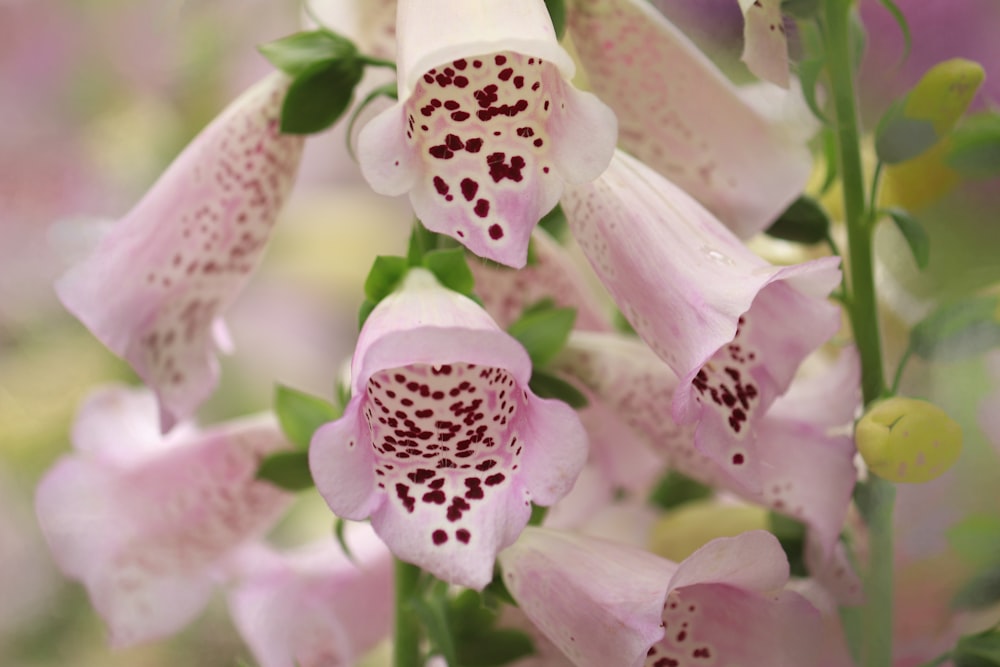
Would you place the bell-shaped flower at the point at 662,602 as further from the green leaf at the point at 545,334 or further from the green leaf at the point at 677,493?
the green leaf at the point at 677,493

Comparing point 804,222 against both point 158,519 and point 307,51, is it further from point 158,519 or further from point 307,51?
point 158,519

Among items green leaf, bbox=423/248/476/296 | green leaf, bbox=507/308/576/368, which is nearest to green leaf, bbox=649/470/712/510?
green leaf, bbox=507/308/576/368

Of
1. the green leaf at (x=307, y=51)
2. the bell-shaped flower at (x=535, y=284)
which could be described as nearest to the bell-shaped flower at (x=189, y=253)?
the green leaf at (x=307, y=51)

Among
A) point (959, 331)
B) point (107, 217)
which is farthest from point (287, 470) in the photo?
point (107, 217)

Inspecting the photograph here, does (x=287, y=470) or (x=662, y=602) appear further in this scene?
(x=287, y=470)

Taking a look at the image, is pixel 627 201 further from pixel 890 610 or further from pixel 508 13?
pixel 890 610

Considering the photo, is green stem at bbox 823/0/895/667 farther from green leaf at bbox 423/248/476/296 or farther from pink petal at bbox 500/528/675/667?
green leaf at bbox 423/248/476/296
